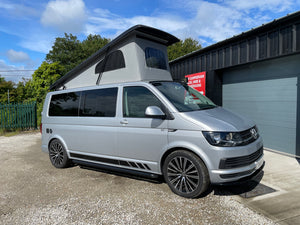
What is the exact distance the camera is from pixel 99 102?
14.4 ft

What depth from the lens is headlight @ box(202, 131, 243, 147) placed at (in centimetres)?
302

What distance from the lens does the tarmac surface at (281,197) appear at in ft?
9.20

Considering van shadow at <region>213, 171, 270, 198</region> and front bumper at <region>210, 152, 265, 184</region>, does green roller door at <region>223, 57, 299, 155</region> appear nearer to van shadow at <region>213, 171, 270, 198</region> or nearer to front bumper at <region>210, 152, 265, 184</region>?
van shadow at <region>213, 171, 270, 198</region>

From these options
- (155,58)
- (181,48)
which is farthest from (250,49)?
(181,48)

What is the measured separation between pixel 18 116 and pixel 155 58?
11.0 metres

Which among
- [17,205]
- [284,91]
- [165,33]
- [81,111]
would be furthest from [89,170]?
[284,91]

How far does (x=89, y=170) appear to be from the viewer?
5.02m

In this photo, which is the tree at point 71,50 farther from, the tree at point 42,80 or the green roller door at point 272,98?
the green roller door at point 272,98

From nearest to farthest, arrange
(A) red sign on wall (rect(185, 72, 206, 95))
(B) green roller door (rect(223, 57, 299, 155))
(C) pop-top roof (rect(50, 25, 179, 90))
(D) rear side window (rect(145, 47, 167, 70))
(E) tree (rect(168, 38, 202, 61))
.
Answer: (C) pop-top roof (rect(50, 25, 179, 90)), (D) rear side window (rect(145, 47, 167, 70)), (B) green roller door (rect(223, 57, 299, 155)), (A) red sign on wall (rect(185, 72, 206, 95)), (E) tree (rect(168, 38, 202, 61))

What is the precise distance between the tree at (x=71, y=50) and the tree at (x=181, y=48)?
11.1m

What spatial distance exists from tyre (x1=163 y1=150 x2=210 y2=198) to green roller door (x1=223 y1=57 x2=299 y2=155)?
3.84 metres

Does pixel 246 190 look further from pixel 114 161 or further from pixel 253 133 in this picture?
pixel 114 161

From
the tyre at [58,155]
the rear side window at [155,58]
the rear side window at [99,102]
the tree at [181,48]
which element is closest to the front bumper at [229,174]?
the rear side window at [99,102]

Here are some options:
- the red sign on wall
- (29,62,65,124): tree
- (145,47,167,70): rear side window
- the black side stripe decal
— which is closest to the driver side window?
the black side stripe decal
